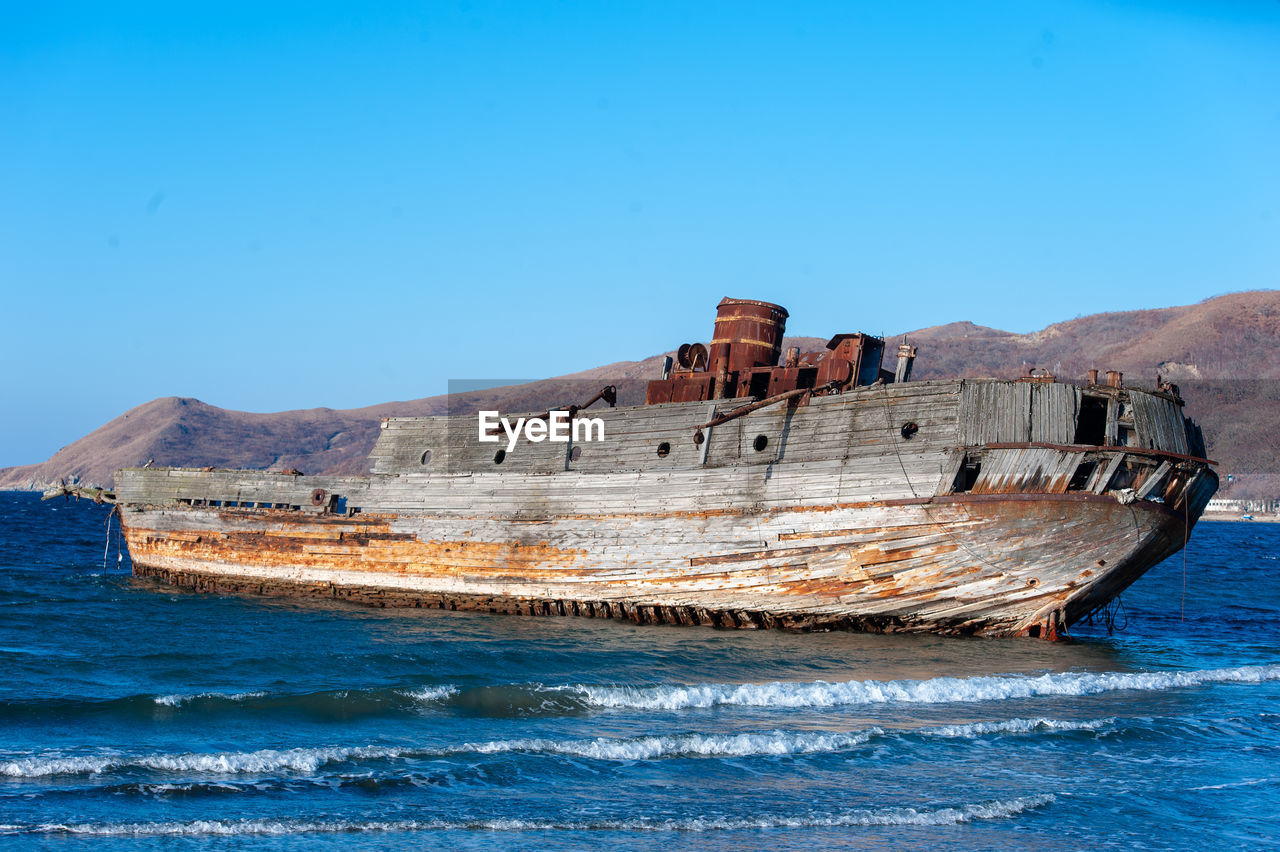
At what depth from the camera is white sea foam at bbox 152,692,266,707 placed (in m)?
14.2

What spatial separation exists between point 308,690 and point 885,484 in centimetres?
1032

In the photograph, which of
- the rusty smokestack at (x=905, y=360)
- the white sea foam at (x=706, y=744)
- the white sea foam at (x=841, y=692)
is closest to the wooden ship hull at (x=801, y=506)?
the rusty smokestack at (x=905, y=360)

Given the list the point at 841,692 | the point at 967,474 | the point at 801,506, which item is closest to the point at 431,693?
the point at 841,692

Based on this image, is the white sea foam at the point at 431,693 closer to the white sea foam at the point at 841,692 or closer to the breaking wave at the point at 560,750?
the white sea foam at the point at 841,692

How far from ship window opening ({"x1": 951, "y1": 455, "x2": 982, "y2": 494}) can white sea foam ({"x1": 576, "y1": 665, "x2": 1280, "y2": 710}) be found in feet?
10.5

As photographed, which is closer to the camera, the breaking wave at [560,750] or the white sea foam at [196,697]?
the breaking wave at [560,750]

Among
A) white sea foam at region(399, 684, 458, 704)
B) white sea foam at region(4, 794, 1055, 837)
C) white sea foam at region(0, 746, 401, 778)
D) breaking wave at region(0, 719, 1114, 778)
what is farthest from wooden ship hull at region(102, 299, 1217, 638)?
white sea foam at region(0, 746, 401, 778)

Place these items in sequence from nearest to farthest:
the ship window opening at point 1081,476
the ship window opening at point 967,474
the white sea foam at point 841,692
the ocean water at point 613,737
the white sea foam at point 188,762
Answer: the ocean water at point 613,737 → the white sea foam at point 188,762 → the white sea foam at point 841,692 → the ship window opening at point 1081,476 → the ship window opening at point 967,474

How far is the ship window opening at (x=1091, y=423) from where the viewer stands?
17078 mm

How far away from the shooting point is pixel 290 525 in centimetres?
2569

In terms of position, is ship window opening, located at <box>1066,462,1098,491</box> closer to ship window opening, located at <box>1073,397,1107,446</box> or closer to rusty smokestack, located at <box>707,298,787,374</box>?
ship window opening, located at <box>1073,397,1107,446</box>

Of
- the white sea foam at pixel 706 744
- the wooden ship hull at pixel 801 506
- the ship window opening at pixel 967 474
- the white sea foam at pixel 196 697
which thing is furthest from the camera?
the ship window opening at pixel 967 474

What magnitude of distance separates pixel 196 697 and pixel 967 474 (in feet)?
42.8

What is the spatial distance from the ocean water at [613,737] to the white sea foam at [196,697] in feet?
0.19
